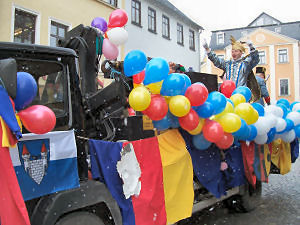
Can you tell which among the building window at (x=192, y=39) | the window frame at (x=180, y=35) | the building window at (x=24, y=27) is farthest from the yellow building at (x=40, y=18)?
the building window at (x=192, y=39)

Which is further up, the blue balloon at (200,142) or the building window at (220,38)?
the building window at (220,38)

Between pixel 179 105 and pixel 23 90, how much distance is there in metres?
1.55

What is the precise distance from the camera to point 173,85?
9.71 ft

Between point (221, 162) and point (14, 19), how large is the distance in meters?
10.1

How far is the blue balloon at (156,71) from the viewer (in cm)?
289

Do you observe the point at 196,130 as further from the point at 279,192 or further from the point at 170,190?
the point at 279,192

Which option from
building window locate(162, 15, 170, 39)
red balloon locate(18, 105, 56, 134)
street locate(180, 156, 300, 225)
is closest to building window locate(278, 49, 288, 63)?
building window locate(162, 15, 170, 39)

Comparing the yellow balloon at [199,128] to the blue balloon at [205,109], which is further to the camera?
the yellow balloon at [199,128]

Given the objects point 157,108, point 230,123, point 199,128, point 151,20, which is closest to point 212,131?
point 199,128

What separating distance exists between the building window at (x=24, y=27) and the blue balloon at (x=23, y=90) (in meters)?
10.1

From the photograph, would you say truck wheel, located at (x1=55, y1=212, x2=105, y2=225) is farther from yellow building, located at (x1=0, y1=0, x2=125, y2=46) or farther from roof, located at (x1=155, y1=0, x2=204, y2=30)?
roof, located at (x1=155, y1=0, x2=204, y2=30)

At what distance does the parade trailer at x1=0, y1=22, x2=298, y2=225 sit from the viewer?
2.31 metres

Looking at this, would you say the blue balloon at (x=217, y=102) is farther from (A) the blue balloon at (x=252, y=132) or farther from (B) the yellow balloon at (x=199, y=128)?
(A) the blue balloon at (x=252, y=132)

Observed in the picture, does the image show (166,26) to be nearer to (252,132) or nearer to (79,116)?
(252,132)
